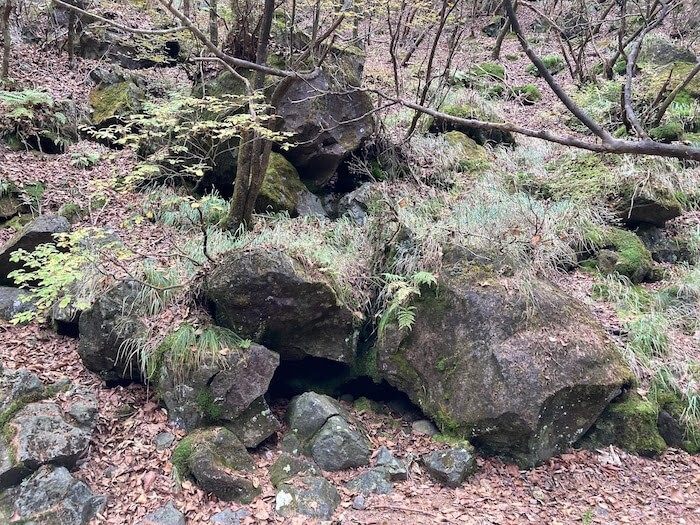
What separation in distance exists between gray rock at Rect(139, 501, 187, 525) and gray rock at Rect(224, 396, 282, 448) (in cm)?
86

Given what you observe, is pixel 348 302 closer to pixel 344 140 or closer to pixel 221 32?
pixel 344 140

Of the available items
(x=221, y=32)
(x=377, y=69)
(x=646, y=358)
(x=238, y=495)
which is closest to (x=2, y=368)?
(x=238, y=495)

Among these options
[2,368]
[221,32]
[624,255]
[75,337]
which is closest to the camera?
[2,368]

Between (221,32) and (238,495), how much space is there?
37.9 ft

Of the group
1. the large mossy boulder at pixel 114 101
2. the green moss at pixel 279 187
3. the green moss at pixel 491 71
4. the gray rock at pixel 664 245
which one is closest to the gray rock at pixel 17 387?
the green moss at pixel 279 187

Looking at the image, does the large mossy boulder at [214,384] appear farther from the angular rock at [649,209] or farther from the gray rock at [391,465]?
the angular rock at [649,209]

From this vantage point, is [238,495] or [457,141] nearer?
[238,495]

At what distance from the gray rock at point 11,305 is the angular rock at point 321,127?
4258 mm

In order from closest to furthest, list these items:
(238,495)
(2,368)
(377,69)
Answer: (238,495) < (2,368) < (377,69)

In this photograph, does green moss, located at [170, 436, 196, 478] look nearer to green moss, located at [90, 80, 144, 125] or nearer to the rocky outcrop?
the rocky outcrop

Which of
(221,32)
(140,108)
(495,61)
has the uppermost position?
(495,61)

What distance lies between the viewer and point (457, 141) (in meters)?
8.92

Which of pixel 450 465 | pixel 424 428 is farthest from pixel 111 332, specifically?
pixel 450 465

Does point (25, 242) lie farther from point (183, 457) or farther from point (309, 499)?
point (309, 499)
